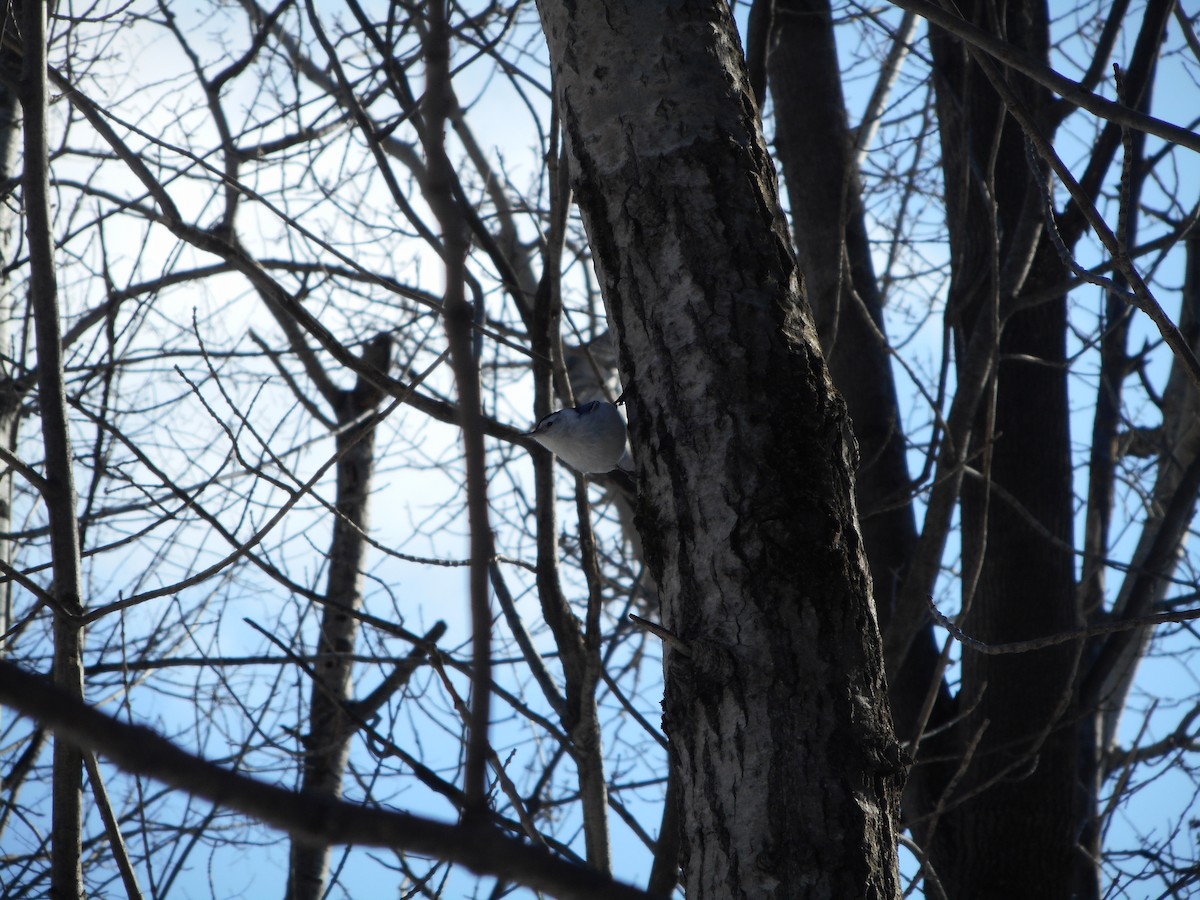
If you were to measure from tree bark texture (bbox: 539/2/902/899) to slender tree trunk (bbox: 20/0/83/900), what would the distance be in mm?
969

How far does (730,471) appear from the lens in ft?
4.01

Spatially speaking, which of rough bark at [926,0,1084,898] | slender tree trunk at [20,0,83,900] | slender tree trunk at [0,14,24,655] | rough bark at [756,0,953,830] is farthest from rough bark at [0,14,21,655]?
rough bark at [926,0,1084,898]

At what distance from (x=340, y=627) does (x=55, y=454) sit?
8.82ft

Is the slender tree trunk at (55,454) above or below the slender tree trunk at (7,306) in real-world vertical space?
below

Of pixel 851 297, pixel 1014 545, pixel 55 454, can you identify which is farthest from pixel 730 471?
pixel 1014 545

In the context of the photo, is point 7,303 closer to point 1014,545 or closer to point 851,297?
point 851,297

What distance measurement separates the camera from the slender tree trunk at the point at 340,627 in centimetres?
388

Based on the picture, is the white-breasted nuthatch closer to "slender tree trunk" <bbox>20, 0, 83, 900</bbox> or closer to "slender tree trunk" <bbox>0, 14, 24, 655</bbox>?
"slender tree trunk" <bbox>20, 0, 83, 900</bbox>

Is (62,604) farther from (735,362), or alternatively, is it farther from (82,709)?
(82,709)

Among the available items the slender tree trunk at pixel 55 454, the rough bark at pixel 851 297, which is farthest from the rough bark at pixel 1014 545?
the slender tree trunk at pixel 55 454

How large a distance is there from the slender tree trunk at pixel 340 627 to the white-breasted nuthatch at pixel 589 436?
4.47 ft

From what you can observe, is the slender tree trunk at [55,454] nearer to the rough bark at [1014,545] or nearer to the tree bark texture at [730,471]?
the tree bark texture at [730,471]

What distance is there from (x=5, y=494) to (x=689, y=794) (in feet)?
10.6

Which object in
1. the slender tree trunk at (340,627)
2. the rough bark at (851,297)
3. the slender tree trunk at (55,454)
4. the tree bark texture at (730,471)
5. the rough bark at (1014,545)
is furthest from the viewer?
the slender tree trunk at (340,627)
